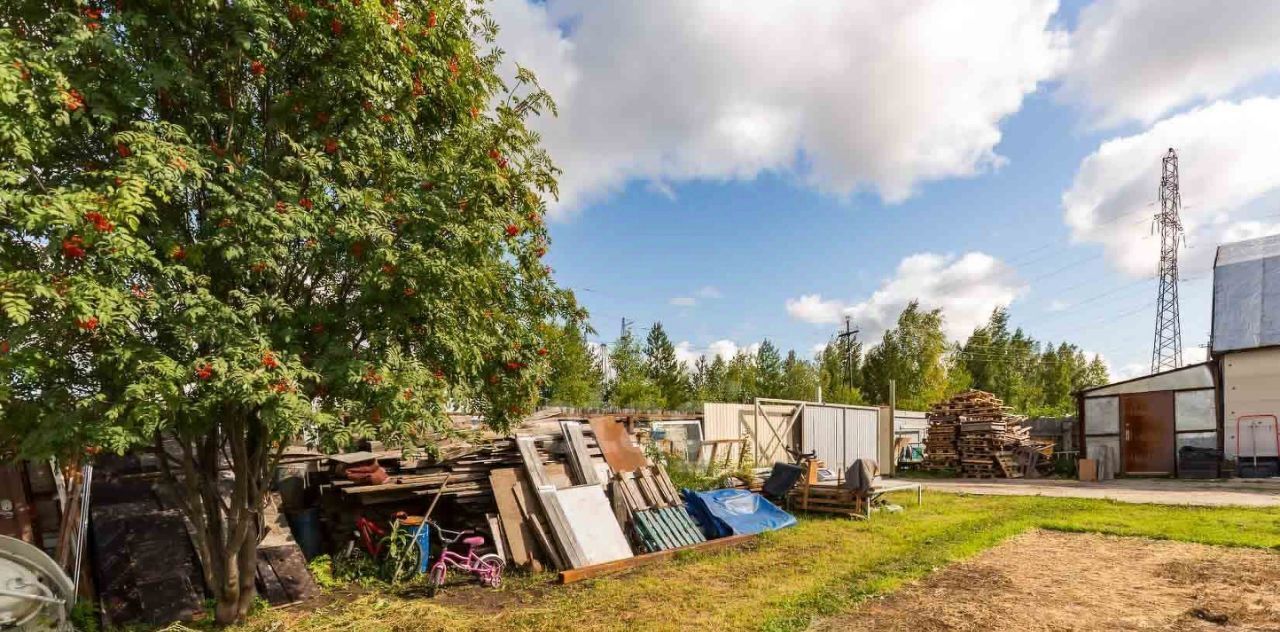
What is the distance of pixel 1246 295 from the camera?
19.2m

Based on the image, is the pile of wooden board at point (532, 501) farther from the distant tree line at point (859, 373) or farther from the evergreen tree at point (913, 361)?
the evergreen tree at point (913, 361)

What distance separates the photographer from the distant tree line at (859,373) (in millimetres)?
35000

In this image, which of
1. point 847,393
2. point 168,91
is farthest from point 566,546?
point 847,393

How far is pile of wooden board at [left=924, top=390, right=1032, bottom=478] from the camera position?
20.5 meters

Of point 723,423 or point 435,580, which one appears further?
point 723,423

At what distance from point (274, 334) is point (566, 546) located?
3.94 meters

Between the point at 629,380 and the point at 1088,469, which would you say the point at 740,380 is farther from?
the point at 1088,469

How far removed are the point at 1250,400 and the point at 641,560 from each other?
19.4m

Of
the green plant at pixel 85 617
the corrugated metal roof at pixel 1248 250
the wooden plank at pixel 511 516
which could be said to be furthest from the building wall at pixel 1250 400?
the green plant at pixel 85 617

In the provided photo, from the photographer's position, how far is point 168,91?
4.52 meters

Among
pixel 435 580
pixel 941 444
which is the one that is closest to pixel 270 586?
pixel 435 580

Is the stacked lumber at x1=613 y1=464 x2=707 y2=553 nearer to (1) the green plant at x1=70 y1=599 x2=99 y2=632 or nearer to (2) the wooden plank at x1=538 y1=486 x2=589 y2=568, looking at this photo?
(2) the wooden plank at x1=538 y1=486 x2=589 y2=568

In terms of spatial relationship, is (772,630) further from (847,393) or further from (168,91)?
(847,393)

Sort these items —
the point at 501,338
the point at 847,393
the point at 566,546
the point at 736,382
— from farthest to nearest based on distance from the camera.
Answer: the point at 736,382
the point at 847,393
the point at 566,546
the point at 501,338
